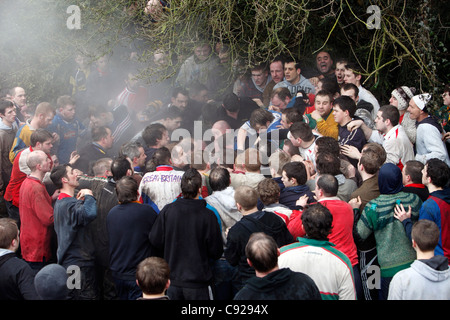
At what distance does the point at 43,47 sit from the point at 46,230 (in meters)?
3.86

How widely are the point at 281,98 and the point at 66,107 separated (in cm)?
260

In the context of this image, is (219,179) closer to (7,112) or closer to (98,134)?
(98,134)

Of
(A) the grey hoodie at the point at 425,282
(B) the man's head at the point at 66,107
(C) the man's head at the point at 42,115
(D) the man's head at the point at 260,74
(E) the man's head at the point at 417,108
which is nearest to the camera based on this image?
(A) the grey hoodie at the point at 425,282

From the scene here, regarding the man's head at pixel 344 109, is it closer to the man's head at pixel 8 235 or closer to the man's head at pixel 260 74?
the man's head at pixel 260 74

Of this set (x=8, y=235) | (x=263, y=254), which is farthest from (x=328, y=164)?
(x=8, y=235)

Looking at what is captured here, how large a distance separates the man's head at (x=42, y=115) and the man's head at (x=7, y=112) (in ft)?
0.89

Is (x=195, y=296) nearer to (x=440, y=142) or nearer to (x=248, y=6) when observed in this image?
(x=440, y=142)

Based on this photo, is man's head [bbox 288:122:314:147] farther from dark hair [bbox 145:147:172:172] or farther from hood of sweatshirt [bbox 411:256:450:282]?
hood of sweatshirt [bbox 411:256:450:282]

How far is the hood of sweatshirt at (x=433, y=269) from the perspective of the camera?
9.41 feet

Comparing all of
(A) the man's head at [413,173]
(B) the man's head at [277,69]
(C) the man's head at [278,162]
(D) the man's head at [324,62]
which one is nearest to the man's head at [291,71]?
(B) the man's head at [277,69]

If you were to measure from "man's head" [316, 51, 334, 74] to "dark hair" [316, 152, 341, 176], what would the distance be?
2775mm

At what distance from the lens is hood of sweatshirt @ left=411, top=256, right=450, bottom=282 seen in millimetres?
2869

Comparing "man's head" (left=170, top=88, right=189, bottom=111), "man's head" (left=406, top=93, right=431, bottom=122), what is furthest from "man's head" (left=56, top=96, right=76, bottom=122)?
"man's head" (left=406, top=93, right=431, bottom=122)

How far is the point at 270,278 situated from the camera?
2557 millimetres
